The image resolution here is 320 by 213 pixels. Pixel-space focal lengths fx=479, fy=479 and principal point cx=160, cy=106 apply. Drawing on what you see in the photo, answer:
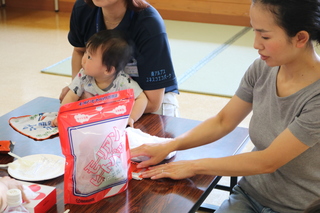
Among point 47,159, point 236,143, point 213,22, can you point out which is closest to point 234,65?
point 213,22

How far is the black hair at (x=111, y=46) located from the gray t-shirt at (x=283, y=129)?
497 mm

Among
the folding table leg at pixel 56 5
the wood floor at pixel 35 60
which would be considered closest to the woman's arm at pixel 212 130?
the wood floor at pixel 35 60

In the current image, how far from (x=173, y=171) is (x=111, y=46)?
60 centimetres

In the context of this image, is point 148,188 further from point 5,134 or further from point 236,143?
point 5,134

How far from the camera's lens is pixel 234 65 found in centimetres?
414

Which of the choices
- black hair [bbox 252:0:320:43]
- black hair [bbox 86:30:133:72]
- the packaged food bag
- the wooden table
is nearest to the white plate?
the wooden table

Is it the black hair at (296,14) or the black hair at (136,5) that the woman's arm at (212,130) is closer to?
the black hair at (296,14)

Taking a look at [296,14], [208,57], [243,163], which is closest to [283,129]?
[243,163]

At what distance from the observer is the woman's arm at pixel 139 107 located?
1.73 m

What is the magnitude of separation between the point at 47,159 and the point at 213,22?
4.59 meters

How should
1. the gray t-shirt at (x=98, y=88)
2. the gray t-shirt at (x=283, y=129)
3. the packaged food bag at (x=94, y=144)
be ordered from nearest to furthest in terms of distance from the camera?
the packaged food bag at (x=94, y=144)
the gray t-shirt at (x=283, y=129)
the gray t-shirt at (x=98, y=88)

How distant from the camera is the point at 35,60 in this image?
4281 mm

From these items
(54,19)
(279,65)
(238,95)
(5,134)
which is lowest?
(54,19)

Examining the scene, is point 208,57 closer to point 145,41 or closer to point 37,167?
point 145,41
